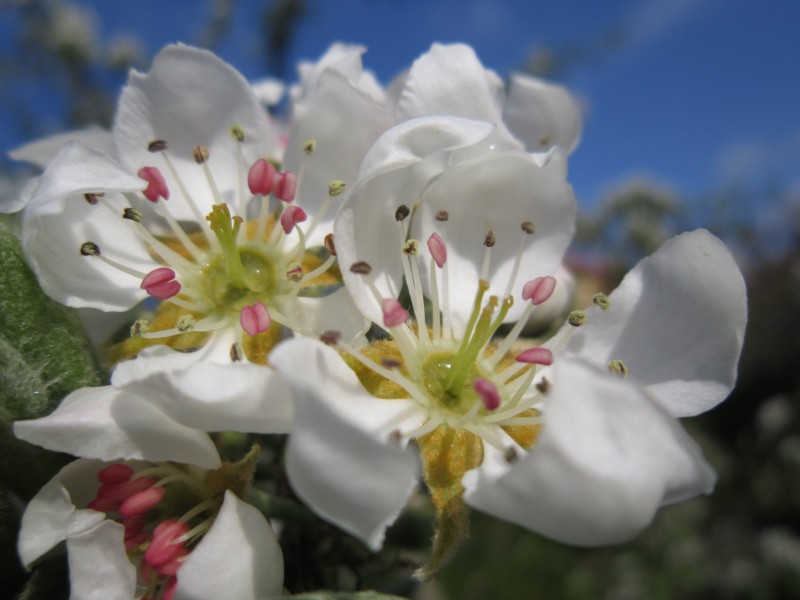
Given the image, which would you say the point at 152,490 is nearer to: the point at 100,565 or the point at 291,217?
the point at 100,565

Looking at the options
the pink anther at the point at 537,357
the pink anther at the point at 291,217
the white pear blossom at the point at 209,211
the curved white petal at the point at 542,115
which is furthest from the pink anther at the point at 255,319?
the curved white petal at the point at 542,115

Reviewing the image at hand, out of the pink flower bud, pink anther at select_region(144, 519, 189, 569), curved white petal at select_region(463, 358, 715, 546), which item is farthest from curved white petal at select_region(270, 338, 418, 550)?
the pink flower bud

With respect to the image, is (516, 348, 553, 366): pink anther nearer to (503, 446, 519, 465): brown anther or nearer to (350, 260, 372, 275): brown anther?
(503, 446, 519, 465): brown anther

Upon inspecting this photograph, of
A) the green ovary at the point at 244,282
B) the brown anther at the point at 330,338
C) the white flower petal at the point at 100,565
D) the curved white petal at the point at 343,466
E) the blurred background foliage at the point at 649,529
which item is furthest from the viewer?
the blurred background foliage at the point at 649,529

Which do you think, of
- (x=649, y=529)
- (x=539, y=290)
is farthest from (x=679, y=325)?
(x=649, y=529)

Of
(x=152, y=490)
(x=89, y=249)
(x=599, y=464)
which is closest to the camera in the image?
(x=599, y=464)

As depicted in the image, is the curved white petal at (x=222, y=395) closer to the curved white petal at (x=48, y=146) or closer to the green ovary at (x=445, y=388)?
the green ovary at (x=445, y=388)
